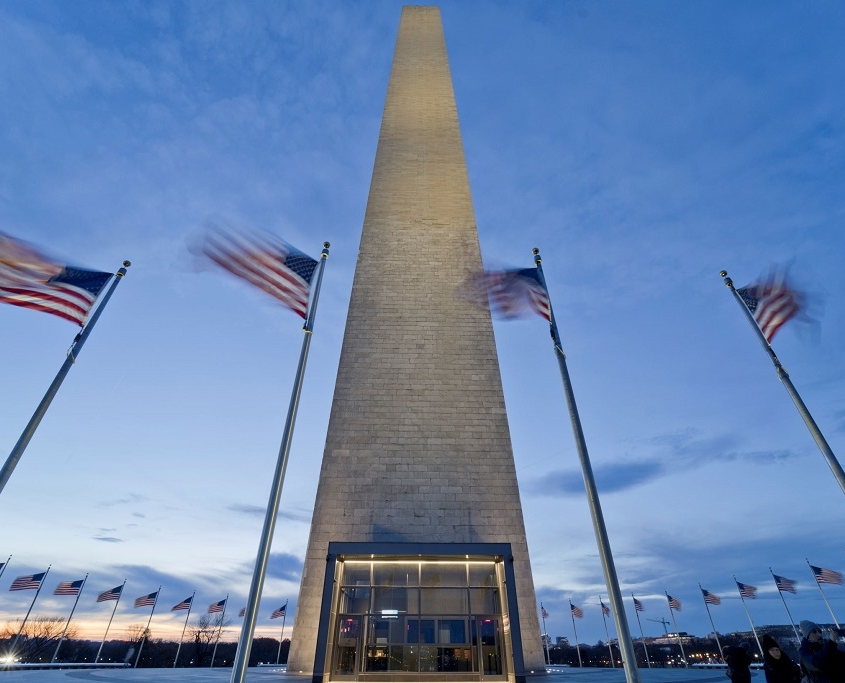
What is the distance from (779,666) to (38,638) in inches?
2499

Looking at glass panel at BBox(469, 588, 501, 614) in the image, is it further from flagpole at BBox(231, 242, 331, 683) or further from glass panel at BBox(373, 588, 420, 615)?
flagpole at BBox(231, 242, 331, 683)

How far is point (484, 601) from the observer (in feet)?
44.2

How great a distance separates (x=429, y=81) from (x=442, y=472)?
2531 centimetres

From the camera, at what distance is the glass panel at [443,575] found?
44.7ft

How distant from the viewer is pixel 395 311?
2023 centimetres

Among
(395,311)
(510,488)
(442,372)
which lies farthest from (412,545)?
(395,311)

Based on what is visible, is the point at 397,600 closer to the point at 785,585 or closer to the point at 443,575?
the point at 443,575

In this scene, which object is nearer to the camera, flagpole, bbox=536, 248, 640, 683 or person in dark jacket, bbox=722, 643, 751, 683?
flagpole, bbox=536, 248, 640, 683

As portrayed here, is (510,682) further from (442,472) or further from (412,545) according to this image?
(442,472)

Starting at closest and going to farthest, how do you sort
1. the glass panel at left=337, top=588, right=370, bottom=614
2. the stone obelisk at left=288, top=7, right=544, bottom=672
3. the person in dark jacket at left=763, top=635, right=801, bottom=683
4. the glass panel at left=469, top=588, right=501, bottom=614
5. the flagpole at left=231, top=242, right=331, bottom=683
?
the person in dark jacket at left=763, top=635, right=801, bottom=683 < the flagpole at left=231, top=242, right=331, bottom=683 < the glass panel at left=337, top=588, right=370, bottom=614 < the glass panel at left=469, top=588, right=501, bottom=614 < the stone obelisk at left=288, top=7, right=544, bottom=672

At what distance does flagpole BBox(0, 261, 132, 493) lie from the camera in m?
8.25

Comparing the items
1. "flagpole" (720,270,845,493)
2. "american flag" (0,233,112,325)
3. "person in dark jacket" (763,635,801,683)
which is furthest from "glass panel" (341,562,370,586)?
"flagpole" (720,270,845,493)

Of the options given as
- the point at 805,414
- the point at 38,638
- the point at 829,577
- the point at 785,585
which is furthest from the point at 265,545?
the point at 38,638

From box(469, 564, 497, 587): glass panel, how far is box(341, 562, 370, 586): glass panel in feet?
9.44
